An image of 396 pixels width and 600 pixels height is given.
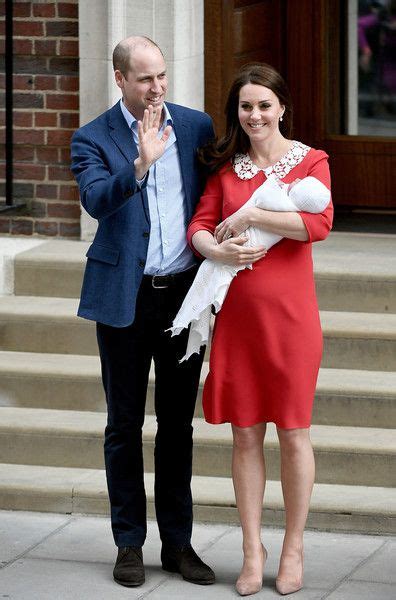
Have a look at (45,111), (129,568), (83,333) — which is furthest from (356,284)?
(129,568)

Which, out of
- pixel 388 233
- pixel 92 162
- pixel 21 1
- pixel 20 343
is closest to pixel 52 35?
pixel 21 1

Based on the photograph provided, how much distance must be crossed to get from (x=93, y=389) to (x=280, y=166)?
2088 millimetres

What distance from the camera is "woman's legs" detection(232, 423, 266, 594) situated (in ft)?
18.2

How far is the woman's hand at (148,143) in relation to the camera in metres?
5.19

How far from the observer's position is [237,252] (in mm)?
5355

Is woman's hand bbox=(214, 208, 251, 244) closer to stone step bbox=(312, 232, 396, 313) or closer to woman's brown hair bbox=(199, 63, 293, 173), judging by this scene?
woman's brown hair bbox=(199, 63, 293, 173)

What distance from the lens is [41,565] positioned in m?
5.96

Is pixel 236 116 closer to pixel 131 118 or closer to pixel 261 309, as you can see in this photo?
pixel 131 118

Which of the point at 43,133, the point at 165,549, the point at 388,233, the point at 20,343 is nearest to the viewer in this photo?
the point at 165,549

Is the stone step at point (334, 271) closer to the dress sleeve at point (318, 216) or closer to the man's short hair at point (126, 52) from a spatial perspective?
the dress sleeve at point (318, 216)

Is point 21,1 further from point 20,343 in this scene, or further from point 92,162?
point 92,162

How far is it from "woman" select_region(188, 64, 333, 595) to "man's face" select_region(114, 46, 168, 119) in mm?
288

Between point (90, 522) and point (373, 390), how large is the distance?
4.49ft

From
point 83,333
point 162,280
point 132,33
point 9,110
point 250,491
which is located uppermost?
point 132,33
